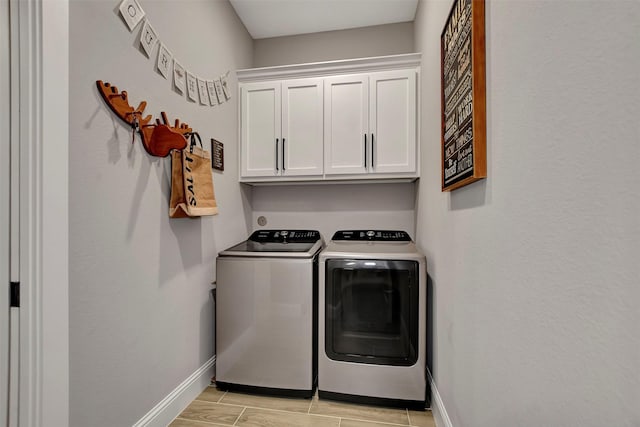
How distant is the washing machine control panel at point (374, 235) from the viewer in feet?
8.00

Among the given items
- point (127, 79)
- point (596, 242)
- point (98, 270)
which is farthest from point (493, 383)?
point (127, 79)

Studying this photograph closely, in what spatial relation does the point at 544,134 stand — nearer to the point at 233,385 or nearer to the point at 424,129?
the point at 424,129

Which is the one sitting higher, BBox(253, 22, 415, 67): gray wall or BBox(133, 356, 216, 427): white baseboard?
BBox(253, 22, 415, 67): gray wall

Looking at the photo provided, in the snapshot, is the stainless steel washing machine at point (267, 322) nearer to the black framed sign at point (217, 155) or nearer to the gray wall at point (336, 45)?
the black framed sign at point (217, 155)

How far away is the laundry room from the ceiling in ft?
0.14

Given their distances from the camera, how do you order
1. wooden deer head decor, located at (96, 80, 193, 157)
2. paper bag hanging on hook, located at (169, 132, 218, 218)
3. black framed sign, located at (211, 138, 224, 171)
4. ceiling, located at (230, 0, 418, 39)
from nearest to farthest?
wooden deer head decor, located at (96, 80, 193, 157) < paper bag hanging on hook, located at (169, 132, 218, 218) < black framed sign, located at (211, 138, 224, 171) < ceiling, located at (230, 0, 418, 39)

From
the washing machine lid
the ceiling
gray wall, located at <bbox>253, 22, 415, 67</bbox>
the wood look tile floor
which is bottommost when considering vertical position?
the wood look tile floor

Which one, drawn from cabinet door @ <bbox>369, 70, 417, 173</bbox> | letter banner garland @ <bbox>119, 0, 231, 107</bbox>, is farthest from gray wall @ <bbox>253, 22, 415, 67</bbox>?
letter banner garland @ <bbox>119, 0, 231, 107</bbox>

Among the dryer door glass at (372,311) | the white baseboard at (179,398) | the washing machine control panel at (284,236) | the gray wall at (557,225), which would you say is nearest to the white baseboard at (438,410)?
the dryer door glass at (372,311)

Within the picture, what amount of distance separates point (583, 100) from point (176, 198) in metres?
1.65

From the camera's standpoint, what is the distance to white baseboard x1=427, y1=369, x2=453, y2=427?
1.40 meters

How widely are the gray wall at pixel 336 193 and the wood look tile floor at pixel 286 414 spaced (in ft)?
4.35

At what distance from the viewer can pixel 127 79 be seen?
4.19 feet

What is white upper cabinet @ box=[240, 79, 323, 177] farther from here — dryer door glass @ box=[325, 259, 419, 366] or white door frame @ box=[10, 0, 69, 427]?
white door frame @ box=[10, 0, 69, 427]
